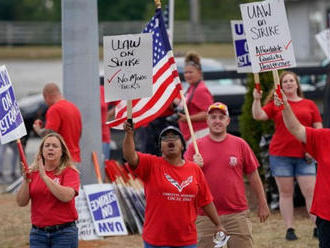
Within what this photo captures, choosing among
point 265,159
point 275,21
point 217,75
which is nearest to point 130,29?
point 217,75

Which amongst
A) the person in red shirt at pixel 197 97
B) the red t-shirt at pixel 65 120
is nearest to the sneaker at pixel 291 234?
the person in red shirt at pixel 197 97

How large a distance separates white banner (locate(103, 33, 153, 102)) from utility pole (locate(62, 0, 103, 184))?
395 centimetres

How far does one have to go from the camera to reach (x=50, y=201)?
21.5 feet

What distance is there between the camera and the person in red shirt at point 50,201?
653 centimetres

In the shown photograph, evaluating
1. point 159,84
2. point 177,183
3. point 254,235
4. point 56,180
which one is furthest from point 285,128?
point 56,180

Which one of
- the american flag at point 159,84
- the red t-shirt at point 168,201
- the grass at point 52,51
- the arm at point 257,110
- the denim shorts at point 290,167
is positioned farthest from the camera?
the grass at point 52,51

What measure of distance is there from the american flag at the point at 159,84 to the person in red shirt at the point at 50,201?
1123mm

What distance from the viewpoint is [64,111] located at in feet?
32.5

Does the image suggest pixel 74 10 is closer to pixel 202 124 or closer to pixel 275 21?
pixel 202 124

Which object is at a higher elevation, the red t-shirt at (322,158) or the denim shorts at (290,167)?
the red t-shirt at (322,158)

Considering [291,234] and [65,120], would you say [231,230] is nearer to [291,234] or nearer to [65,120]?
[291,234]

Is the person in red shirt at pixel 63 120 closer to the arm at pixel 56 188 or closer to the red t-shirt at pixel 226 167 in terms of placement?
the red t-shirt at pixel 226 167

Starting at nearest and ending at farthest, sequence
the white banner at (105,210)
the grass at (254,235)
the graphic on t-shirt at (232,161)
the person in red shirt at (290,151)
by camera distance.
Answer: the graphic on t-shirt at (232,161), the person in red shirt at (290,151), the grass at (254,235), the white banner at (105,210)

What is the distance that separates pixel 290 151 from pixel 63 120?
2588 millimetres
